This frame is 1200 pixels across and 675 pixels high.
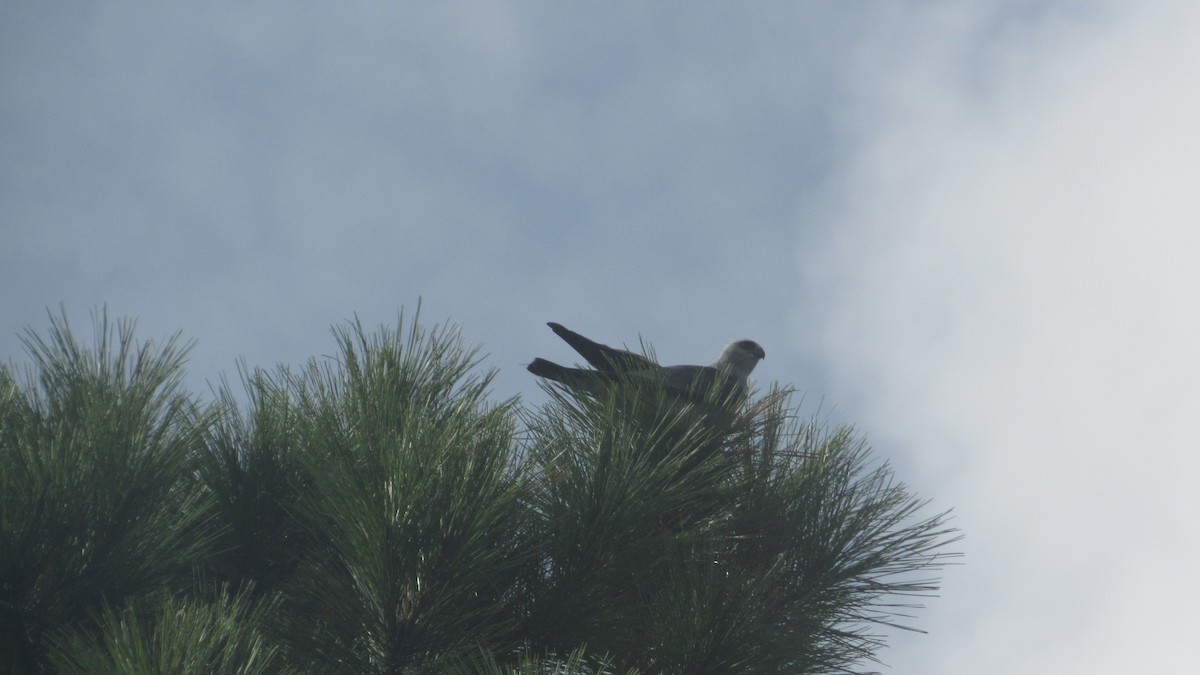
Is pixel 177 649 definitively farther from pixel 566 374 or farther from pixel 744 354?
pixel 744 354

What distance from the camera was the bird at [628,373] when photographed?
2543mm

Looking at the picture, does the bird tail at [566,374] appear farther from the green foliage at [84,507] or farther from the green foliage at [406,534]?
the green foliage at [84,507]

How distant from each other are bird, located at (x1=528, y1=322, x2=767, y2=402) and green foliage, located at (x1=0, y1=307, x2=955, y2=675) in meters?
0.06

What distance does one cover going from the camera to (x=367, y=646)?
1.90 meters

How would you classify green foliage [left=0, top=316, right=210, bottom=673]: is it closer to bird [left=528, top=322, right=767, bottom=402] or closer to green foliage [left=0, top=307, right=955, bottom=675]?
green foliage [left=0, top=307, right=955, bottom=675]

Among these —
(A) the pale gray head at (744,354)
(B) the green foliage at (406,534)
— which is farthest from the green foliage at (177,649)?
(A) the pale gray head at (744,354)

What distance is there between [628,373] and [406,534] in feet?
2.49

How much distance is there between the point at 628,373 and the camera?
250 cm

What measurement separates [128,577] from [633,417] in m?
0.94

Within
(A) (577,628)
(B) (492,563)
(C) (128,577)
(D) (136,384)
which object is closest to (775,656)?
(A) (577,628)

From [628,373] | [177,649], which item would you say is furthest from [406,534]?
[628,373]

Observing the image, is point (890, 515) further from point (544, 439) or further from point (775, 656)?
point (544, 439)

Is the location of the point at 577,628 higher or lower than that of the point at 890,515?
lower

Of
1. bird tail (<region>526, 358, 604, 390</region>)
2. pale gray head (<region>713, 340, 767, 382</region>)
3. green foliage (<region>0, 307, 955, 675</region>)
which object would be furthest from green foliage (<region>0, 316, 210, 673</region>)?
pale gray head (<region>713, 340, 767, 382</region>)
